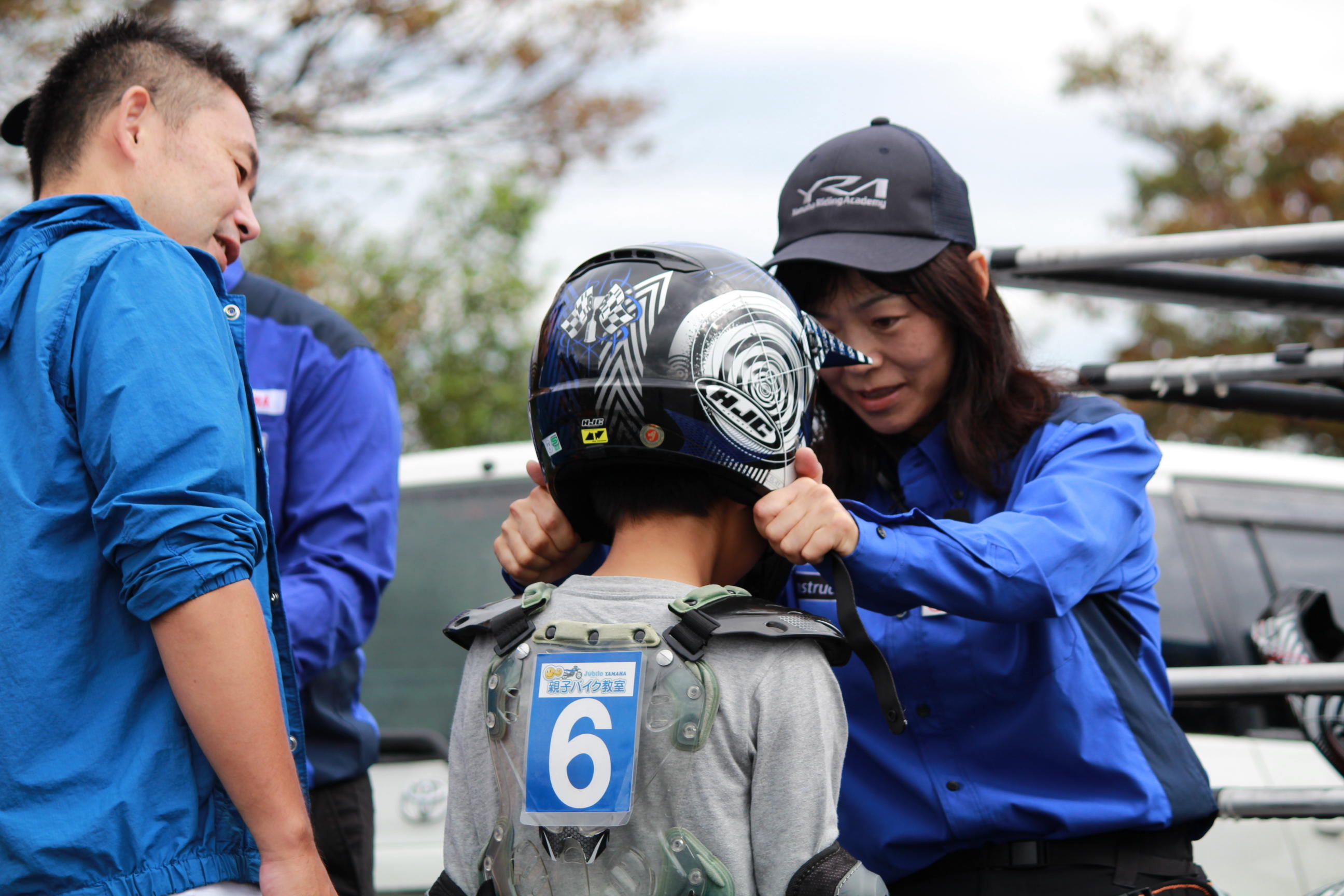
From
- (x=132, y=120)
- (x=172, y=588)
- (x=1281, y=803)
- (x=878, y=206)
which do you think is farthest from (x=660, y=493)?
(x=1281, y=803)

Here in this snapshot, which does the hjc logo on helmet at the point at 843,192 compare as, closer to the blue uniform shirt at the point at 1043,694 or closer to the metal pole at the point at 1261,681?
the blue uniform shirt at the point at 1043,694

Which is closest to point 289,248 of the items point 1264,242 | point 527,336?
point 527,336

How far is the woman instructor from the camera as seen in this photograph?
192 centimetres

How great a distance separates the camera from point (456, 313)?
46.7 ft

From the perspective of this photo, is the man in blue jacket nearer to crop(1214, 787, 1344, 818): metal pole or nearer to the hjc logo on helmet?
the hjc logo on helmet

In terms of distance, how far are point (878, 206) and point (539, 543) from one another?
0.93 meters

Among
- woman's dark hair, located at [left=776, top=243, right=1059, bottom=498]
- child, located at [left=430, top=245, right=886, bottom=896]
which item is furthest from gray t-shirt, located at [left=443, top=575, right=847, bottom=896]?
woman's dark hair, located at [left=776, top=243, right=1059, bottom=498]

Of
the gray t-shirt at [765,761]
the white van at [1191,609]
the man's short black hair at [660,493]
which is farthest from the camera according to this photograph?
the white van at [1191,609]

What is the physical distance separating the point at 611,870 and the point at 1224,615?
332 centimetres

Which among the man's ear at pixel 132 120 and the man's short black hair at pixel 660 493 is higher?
the man's ear at pixel 132 120

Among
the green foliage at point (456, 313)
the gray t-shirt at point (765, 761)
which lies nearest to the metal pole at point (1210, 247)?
the gray t-shirt at point (765, 761)

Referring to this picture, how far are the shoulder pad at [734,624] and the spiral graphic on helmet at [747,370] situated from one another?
0.24 metres

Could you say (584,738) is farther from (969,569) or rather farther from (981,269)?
(981,269)

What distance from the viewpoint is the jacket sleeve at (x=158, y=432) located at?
1732 mm
